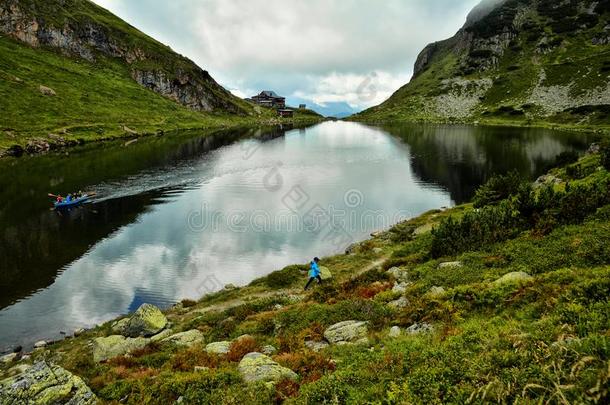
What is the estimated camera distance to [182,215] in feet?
173

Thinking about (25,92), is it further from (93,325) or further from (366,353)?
(366,353)

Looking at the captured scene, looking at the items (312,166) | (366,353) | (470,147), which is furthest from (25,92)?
(366,353)

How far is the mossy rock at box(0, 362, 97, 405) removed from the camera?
1284 centimetres

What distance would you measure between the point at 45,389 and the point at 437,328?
45.4 feet

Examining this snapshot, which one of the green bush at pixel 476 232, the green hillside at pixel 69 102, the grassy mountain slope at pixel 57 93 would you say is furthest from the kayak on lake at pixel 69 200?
the green hillside at pixel 69 102

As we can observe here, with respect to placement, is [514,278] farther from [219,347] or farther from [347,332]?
[219,347]

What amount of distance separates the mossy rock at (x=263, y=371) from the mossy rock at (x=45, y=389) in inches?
207

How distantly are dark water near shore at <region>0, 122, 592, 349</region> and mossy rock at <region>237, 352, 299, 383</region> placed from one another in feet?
62.3

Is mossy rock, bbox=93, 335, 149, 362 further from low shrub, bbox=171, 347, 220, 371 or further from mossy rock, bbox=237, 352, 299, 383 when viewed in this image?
mossy rock, bbox=237, 352, 299, 383

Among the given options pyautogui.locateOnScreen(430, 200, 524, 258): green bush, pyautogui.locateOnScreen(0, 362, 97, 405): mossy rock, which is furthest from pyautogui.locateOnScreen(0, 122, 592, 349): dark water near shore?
pyautogui.locateOnScreen(430, 200, 524, 258): green bush

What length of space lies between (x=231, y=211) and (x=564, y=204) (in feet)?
134

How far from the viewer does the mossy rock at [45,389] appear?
12.8 meters

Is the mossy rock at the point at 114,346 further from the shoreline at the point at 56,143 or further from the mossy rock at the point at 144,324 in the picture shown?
the shoreline at the point at 56,143

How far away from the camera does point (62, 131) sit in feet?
372
